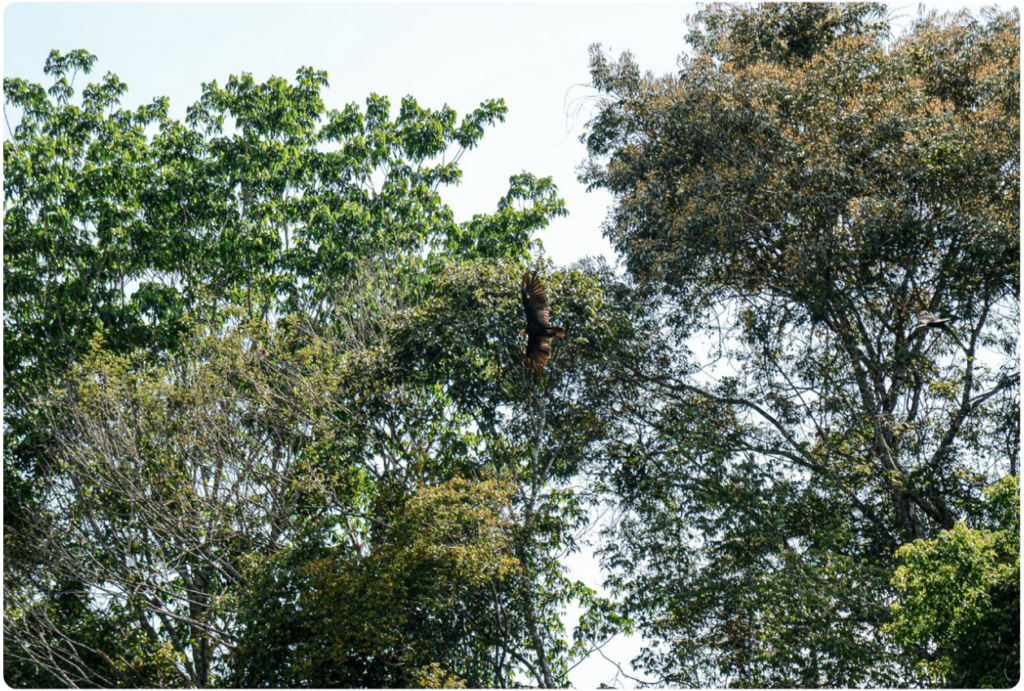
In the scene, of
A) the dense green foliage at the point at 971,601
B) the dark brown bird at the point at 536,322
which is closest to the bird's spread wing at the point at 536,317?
the dark brown bird at the point at 536,322

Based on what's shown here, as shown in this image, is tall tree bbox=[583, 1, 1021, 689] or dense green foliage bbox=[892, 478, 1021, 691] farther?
tall tree bbox=[583, 1, 1021, 689]

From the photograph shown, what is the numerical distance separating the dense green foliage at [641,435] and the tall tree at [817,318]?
0.04 meters

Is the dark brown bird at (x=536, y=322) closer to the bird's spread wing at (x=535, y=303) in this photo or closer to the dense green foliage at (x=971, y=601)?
the bird's spread wing at (x=535, y=303)

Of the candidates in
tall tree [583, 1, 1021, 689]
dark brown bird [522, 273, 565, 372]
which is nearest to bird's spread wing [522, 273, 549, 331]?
dark brown bird [522, 273, 565, 372]

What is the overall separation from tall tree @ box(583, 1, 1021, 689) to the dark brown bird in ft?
5.98

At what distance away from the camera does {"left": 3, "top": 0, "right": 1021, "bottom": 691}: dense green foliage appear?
11305mm

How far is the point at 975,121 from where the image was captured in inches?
478

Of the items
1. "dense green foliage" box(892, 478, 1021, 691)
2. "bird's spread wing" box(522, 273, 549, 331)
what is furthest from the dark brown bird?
"dense green foliage" box(892, 478, 1021, 691)

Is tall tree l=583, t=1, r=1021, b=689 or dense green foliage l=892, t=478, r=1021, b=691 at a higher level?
tall tree l=583, t=1, r=1021, b=689

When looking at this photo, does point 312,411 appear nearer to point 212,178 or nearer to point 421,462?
point 421,462

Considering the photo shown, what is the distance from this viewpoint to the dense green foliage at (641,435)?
37.1 ft

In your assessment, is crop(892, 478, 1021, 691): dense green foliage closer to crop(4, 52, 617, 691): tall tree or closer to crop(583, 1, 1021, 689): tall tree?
crop(583, 1, 1021, 689): tall tree

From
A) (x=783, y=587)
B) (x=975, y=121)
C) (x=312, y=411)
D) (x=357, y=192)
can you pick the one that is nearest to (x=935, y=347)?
(x=975, y=121)

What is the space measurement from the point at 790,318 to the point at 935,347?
5.62 feet
